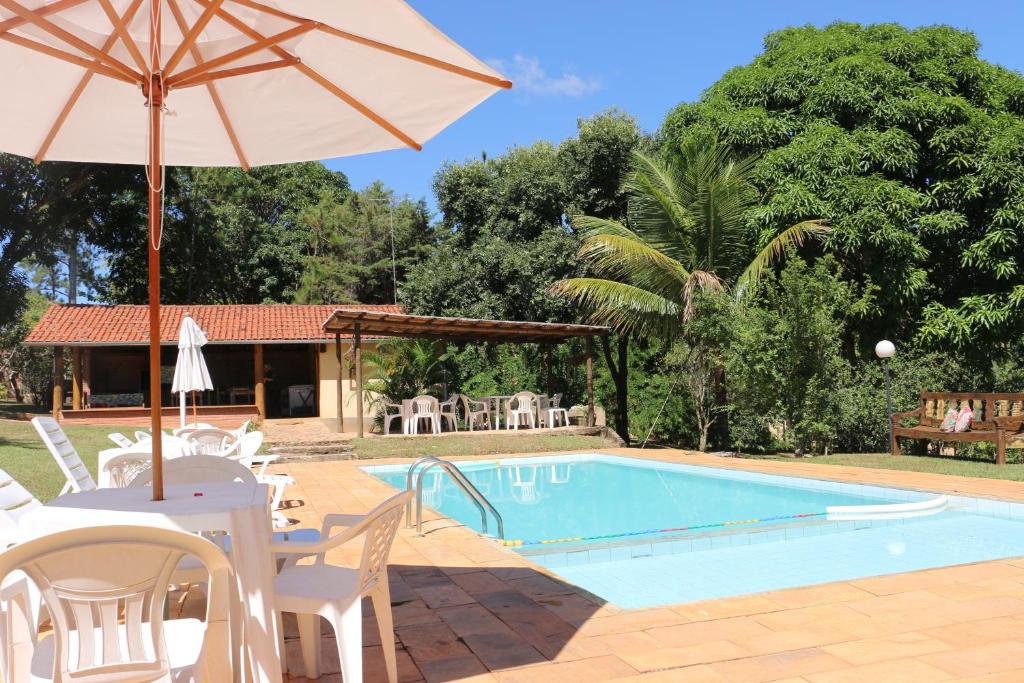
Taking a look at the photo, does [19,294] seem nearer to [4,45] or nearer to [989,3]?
[4,45]

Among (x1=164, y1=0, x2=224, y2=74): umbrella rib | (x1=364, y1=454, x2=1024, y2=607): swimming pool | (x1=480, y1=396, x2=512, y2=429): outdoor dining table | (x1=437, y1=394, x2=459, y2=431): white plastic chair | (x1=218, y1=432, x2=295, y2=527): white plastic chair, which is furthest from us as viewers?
(x1=480, y1=396, x2=512, y2=429): outdoor dining table

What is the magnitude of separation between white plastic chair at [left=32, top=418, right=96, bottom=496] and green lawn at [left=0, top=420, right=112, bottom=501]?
311 centimetres

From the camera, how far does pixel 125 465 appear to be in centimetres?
636

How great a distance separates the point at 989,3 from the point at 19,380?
41203 millimetres

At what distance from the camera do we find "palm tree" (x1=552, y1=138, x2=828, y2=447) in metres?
15.9

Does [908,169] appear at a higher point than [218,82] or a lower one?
higher

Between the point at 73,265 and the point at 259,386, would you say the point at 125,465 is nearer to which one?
the point at 259,386

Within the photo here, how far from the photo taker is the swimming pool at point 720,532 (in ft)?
19.5

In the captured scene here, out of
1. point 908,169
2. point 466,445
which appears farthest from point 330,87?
point 908,169

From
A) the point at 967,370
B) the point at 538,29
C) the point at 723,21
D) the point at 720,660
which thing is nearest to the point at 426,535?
the point at 720,660

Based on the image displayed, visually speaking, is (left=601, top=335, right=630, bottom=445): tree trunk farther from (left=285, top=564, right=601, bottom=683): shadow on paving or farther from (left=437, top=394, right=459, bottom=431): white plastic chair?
(left=285, top=564, right=601, bottom=683): shadow on paving

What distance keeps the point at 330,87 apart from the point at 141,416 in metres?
19.6

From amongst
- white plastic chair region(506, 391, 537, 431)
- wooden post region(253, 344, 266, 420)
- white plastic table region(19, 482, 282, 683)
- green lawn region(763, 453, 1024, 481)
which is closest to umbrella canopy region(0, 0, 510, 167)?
white plastic table region(19, 482, 282, 683)

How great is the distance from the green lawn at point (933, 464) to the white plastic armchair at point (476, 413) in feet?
23.8
